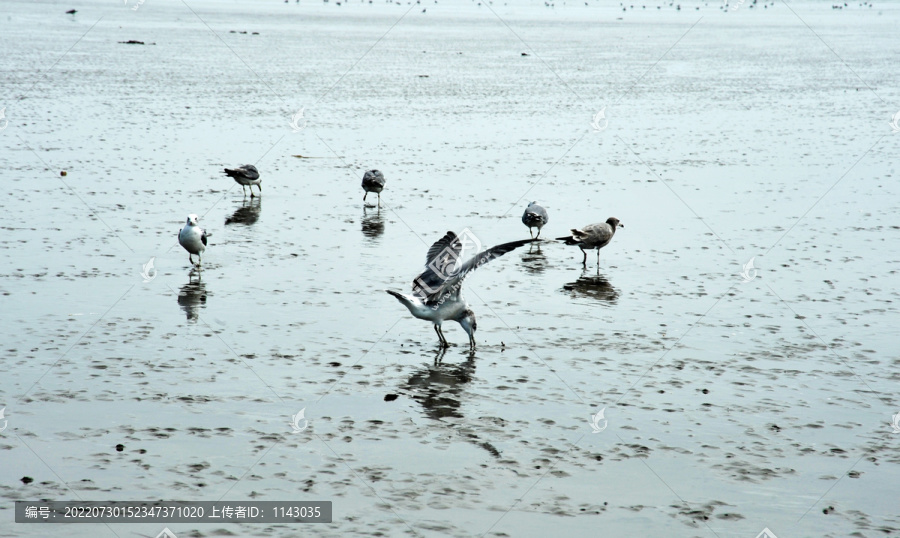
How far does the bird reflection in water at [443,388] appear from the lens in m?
9.58

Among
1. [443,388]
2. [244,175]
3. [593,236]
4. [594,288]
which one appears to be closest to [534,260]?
[593,236]

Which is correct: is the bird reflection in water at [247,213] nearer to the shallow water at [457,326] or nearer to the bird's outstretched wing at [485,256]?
the shallow water at [457,326]

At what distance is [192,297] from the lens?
13281mm

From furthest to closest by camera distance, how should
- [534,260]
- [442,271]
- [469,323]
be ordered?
1. [534,260]
2. [469,323]
3. [442,271]

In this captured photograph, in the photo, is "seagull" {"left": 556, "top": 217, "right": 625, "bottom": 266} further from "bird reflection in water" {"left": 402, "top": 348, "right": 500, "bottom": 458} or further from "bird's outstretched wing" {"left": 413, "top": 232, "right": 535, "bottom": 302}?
"bird reflection in water" {"left": 402, "top": 348, "right": 500, "bottom": 458}

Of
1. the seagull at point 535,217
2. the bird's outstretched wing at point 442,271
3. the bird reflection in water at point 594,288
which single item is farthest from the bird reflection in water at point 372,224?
the bird's outstretched wing at point 442,271

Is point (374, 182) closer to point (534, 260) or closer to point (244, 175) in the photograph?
point (244, 175)

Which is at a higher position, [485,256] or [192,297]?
[485,256]

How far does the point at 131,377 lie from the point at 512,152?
17077mm

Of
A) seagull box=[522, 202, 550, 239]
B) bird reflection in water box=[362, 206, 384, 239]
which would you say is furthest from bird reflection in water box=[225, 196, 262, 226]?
seagull box=[522, 202, 550, 239]

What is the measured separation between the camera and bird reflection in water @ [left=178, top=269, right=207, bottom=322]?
12.6m

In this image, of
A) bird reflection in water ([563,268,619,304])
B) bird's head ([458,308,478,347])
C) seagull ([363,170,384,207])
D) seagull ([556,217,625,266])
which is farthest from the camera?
seagull ([363,170,384,207])

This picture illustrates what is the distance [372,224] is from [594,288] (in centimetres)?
→ 545

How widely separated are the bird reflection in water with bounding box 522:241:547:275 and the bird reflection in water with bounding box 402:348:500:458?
13.4 feet
